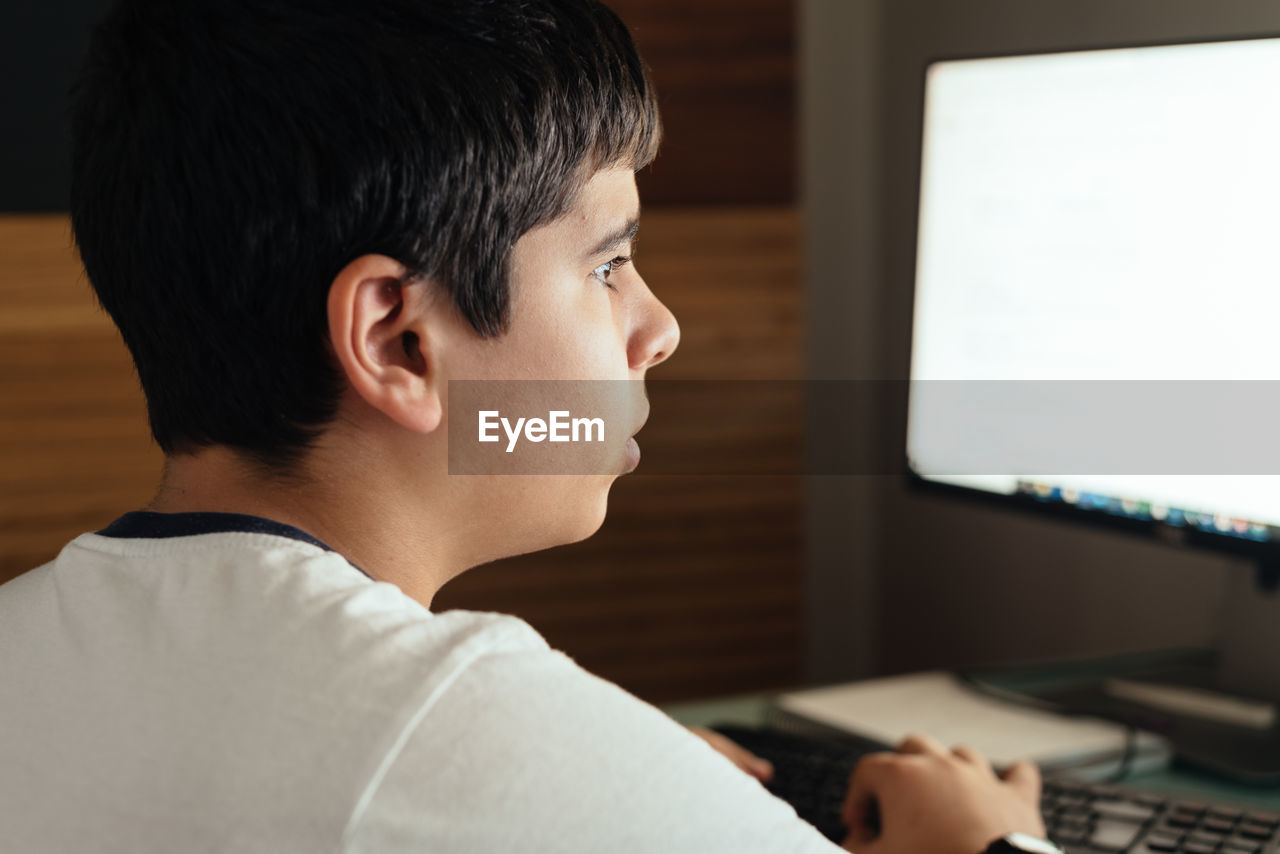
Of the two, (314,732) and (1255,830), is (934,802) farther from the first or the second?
(314,732)

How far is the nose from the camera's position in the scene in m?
0.74

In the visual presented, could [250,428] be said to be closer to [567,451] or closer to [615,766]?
[567,451]

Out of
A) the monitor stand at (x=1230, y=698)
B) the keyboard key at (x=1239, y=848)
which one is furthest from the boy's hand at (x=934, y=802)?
the monitor stand at (x=1230, y=698)

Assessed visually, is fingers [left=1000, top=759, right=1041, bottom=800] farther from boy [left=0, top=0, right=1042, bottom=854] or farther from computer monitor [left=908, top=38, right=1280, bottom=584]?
computer monitor [left=908, top=38, right=1280, bottom=584]

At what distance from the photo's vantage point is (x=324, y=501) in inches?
25.5

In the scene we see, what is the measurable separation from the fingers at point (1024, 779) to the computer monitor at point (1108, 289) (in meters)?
0.28

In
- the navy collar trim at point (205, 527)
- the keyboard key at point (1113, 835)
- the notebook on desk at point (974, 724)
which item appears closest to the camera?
the navy collar trim at point (205, 527)

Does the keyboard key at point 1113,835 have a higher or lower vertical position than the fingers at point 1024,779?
lower

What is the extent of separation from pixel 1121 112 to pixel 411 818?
843mm

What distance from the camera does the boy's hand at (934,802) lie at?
0.77 metres

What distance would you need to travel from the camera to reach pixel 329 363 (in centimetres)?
63

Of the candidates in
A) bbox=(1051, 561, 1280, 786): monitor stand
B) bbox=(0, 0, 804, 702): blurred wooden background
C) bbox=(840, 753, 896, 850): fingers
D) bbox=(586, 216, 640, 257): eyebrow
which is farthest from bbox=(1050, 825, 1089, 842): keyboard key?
bbox=(0, 0, 804, 702): blurred wooden background

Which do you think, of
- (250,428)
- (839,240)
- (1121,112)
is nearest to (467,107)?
(250,428)

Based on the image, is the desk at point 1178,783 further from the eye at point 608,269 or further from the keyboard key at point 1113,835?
the eye at point 608,269
